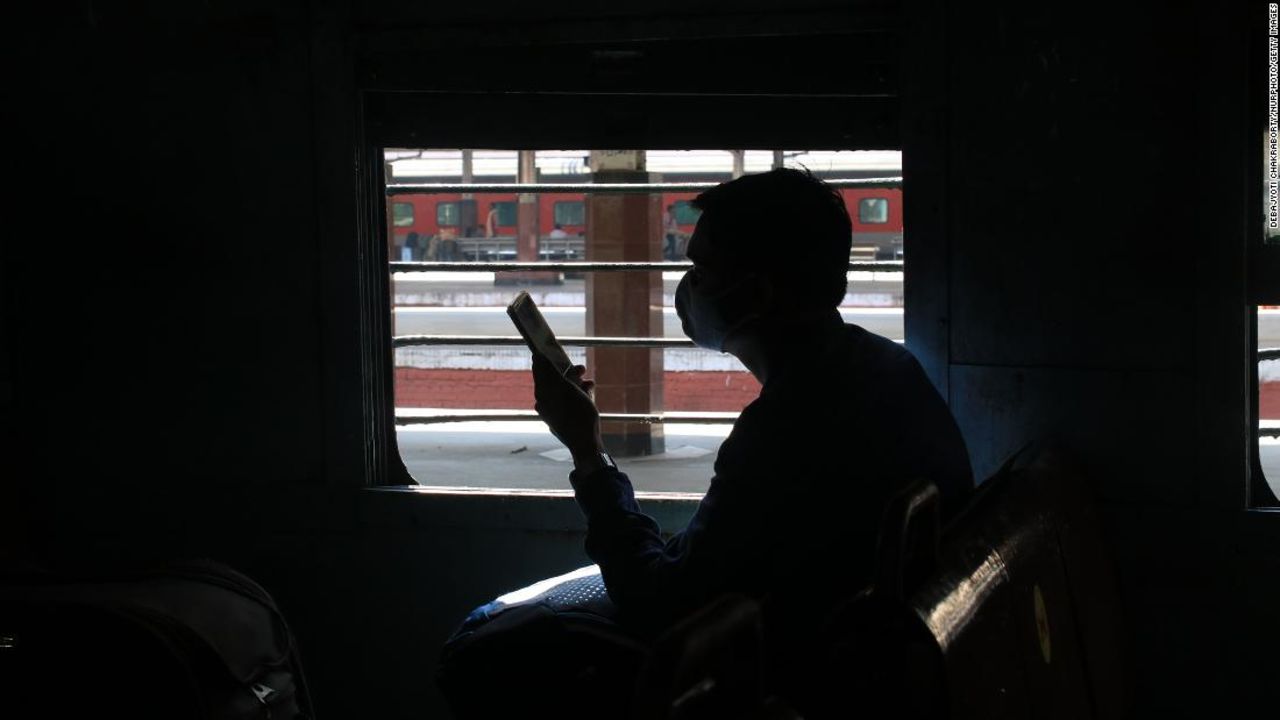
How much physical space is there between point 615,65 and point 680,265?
543 mm

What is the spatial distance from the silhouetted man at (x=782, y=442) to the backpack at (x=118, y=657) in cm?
92

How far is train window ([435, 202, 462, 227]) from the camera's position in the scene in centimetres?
2733

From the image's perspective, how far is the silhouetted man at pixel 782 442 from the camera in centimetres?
170

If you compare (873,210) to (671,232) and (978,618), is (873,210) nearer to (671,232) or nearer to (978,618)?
(671,232)

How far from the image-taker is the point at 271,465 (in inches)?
119

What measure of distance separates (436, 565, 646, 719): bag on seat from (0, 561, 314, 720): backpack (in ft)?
1.95

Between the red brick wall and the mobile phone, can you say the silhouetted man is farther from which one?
the red brick wall

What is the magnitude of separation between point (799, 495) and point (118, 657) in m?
1.48

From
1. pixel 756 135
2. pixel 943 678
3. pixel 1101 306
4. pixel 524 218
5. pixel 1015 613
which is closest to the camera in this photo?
pixel 943 678

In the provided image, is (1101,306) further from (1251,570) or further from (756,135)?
(756,135)

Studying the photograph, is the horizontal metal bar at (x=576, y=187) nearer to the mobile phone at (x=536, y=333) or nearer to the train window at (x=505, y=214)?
the mobile phone at (x=536, y=333)

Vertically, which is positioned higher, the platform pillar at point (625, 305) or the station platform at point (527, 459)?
the platform pillar at point (625, 305)

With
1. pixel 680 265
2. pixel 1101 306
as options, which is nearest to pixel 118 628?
pixel 680 265

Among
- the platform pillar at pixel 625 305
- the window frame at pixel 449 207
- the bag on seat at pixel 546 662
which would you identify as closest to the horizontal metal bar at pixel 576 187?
the bag on seat at pixel 546 662
